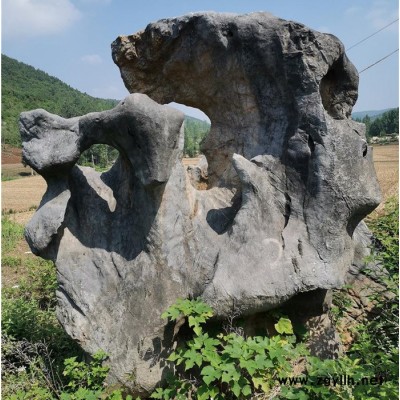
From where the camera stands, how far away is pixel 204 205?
3.81 metres

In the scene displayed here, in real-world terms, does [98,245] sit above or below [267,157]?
below

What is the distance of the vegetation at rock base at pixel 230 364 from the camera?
2.72 meters

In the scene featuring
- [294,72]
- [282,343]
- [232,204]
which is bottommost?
[282,343]

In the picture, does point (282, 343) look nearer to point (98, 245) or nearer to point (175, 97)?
point (98, 245)

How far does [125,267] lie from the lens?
11.6ft

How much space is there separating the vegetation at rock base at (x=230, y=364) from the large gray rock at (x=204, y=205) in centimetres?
22

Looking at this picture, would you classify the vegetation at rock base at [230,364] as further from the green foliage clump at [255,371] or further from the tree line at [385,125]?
the tree line at [385,125]

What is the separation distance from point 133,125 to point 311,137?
1.55 meters

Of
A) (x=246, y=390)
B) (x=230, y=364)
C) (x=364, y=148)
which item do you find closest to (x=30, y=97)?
(x=364, y=148)

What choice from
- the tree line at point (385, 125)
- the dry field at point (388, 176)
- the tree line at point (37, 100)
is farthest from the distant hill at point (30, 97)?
the tree line at point (385, 125)

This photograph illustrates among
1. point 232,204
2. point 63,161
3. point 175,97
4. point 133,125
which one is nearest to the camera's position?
point 133,125

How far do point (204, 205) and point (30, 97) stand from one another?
90.9m

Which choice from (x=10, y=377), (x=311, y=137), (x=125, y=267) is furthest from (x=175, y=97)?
(x=10, y=377)

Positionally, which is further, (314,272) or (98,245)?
(98,245)
